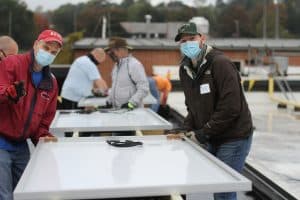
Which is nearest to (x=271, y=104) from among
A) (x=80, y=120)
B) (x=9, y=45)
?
(x=80, y=120)

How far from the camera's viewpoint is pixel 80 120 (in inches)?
208

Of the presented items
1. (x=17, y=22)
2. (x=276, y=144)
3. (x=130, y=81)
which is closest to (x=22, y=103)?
(x=130, y=81)

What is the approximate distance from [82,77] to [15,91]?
421cm

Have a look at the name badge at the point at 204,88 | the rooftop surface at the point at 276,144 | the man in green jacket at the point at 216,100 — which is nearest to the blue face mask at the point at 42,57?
the man in green jacket at the point at 216,100

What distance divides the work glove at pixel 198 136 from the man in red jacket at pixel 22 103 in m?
0.99

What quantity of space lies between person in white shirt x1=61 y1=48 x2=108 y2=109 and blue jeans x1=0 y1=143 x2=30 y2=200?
3.71 meters

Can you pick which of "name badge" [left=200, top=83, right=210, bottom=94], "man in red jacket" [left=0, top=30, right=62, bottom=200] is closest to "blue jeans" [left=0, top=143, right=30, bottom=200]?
"man in red jacket" [left=0, top=30, right=62, bottom=200]

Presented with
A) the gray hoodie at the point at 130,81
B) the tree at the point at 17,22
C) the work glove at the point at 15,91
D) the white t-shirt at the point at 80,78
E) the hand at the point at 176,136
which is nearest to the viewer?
the work glove at the point at 15,91

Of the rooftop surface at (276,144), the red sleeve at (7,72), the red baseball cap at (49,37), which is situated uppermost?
the red baseball cap at (49,37)

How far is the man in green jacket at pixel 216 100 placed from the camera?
3605 mm

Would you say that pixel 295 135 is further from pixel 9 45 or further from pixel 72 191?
pixel 72 191

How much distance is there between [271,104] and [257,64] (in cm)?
384

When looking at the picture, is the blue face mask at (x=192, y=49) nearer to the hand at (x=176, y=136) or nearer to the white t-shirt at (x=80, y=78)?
the hand at (x=176, y=136)

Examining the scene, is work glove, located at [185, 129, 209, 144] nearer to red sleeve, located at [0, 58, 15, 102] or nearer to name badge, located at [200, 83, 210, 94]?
name badge, located at [200, 83, 210, 94]
